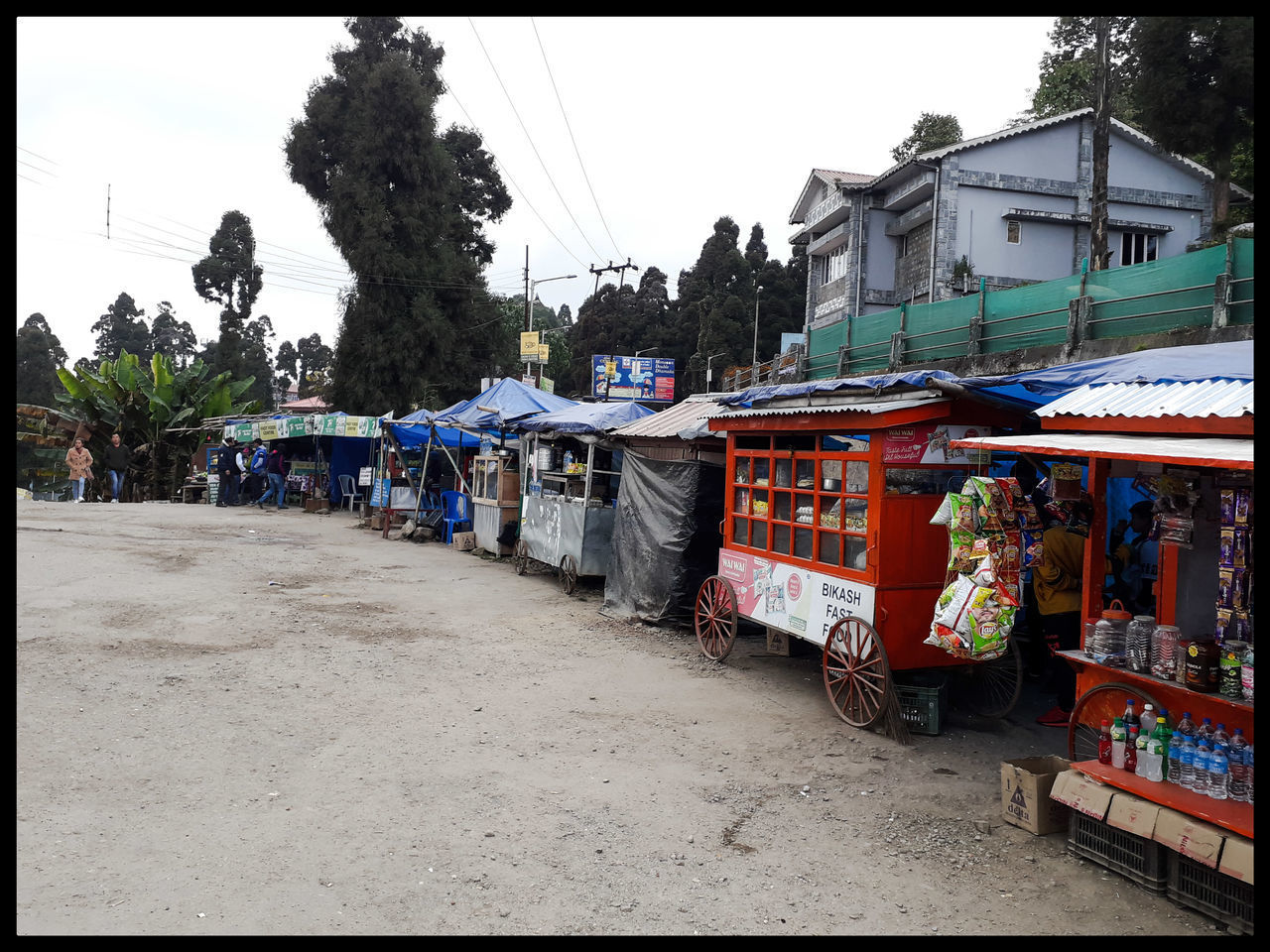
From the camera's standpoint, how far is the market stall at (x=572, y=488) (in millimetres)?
12578

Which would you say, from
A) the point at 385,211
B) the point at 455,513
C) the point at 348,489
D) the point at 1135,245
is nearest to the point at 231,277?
the point at 385,211

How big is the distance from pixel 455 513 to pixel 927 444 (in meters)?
13.9

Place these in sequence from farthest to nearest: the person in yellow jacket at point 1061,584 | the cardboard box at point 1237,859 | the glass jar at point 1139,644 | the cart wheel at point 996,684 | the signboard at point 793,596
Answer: the person in yellow jacket at point 1061,584 → the signboard at point 793,596 → the cart wheel at point 996,684 → the glass jar at point 1139,644 → the cardboard box at point 1237,859

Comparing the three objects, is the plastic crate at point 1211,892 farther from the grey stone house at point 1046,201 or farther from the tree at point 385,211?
the tree at point 385,211

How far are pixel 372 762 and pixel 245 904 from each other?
187cm

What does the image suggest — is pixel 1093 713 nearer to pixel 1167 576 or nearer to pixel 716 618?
pixel 1167 576

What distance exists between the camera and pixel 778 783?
551cm

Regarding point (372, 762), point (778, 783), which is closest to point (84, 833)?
point (372, 762)

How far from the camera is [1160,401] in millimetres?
4699

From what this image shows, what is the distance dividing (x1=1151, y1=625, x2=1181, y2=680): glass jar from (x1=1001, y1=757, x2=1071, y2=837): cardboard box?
76cm

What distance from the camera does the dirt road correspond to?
150 inches

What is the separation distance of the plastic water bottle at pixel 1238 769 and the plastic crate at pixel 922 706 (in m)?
2.56

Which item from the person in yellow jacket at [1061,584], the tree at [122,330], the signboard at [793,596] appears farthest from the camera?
the tree at [122,330]

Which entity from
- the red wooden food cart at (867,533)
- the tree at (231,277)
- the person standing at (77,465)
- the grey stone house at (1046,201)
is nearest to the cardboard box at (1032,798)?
the red wooden food cart at (867,533)
